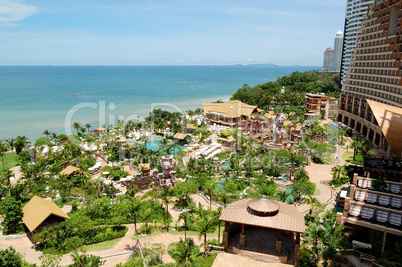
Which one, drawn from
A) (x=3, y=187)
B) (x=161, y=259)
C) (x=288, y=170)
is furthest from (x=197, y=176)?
Answer: (x=3, y=187)

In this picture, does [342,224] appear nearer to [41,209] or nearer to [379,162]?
[379,162]

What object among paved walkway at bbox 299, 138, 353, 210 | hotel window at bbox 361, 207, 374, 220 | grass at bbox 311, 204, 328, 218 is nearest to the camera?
hotel window at bbox 361, 207, 374, 220

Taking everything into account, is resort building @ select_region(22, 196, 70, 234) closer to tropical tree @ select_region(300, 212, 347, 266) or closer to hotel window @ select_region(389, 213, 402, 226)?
tropical tree @ select_region(300, 212, 347, 266)

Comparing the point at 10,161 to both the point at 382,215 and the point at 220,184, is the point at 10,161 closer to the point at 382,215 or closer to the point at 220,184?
the point at 220,184

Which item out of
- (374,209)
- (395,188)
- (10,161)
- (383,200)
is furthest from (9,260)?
(10,161)

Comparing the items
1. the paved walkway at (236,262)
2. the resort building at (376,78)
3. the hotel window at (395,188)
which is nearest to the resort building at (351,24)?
the resort building at (376,78)

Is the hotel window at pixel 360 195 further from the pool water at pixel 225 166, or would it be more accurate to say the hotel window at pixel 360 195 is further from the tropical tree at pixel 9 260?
the tropical tree at pixel 9 260

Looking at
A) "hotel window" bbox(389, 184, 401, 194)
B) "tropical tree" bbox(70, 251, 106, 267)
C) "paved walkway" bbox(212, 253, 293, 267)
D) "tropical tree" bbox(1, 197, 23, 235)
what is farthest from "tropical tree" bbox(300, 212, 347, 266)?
"tropical tree" bbox(1, 197, 23, 235)
